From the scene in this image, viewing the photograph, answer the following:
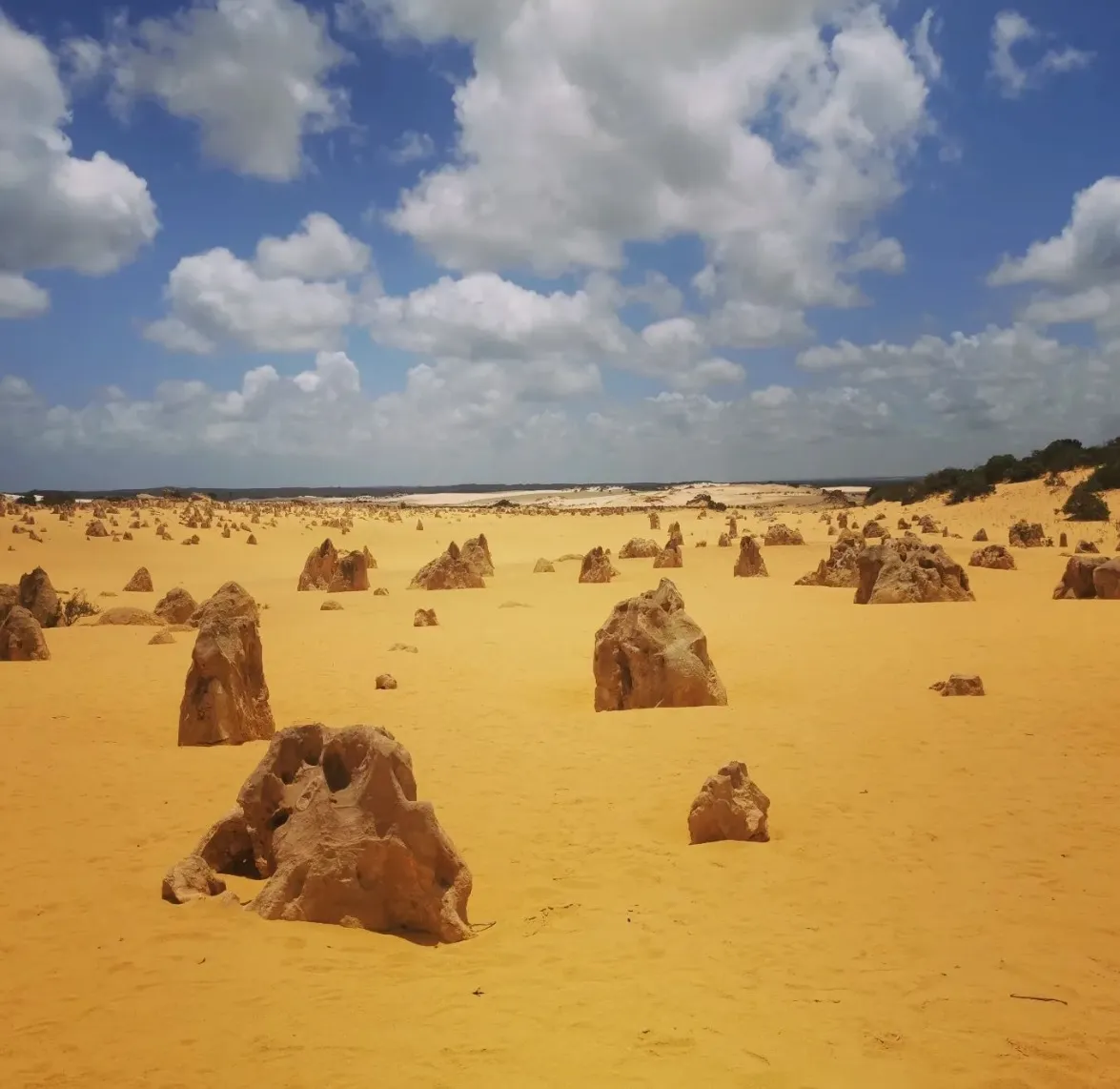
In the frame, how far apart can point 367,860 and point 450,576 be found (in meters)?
18.8

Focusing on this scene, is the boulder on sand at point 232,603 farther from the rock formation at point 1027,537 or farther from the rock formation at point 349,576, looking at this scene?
the rock formation at point 1027,537

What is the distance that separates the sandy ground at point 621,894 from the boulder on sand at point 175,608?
16.6ft

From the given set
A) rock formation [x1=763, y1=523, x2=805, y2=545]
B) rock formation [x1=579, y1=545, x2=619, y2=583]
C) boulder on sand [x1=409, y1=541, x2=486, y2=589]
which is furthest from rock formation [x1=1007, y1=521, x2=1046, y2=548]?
boulder on sand [x1=409, y1=541, x2=486, y2=589]

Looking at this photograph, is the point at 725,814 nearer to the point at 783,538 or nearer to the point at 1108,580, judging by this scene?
the point at 1108,580

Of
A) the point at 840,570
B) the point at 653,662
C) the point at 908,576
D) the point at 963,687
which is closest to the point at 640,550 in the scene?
the point at 840,570

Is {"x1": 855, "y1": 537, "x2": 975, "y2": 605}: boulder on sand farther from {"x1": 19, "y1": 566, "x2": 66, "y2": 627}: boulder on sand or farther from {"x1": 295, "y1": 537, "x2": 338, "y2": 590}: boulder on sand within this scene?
{"x1": 19, "y1": 566, "x2": 66, "y2": 627}: boulder on sand

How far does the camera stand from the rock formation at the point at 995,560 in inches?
906

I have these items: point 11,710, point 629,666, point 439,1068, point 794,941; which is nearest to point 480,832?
point 794,941

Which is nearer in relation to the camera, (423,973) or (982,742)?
(423,973)

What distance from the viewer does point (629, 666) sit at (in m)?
10.7

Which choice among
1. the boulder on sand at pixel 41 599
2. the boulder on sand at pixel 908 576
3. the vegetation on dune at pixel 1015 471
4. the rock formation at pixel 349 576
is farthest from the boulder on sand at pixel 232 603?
the vegetation on dune at pixel 1015 471

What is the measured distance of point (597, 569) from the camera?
78.6 ft

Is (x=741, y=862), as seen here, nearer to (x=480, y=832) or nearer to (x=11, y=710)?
(x=480, y=832)

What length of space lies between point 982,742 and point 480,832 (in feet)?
16.6
